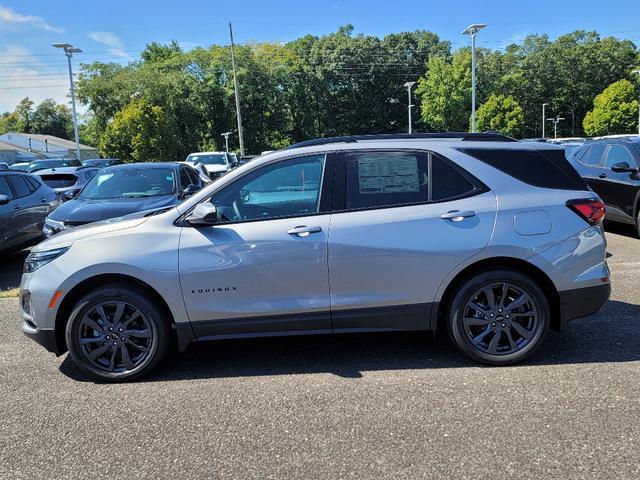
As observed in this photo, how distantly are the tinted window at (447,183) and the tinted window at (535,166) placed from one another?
23 cm

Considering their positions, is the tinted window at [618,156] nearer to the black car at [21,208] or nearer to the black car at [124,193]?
the black car at [124,193]

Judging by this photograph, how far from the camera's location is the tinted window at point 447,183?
407cm

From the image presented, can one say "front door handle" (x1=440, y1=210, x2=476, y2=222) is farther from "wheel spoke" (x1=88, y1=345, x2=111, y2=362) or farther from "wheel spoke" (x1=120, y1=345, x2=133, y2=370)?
"wheel spoke" (x1=88, y1=345, x2=111, y2=362)

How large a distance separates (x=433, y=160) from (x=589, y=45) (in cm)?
8476

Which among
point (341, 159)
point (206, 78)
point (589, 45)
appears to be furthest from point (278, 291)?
point (589, 45)

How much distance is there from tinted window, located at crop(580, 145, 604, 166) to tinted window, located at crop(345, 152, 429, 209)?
7482 mm

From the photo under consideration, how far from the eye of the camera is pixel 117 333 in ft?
13.3

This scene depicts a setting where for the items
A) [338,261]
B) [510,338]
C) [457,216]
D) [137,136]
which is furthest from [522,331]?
[137,136]

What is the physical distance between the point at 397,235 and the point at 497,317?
102 cm

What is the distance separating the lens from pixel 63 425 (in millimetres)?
3475

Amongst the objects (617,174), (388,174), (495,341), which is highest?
(388,174)

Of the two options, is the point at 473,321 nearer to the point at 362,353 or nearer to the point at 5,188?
the point at 362,353

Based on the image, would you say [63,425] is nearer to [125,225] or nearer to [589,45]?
[125,225]

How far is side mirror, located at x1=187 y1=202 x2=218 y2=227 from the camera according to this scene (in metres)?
3.91
